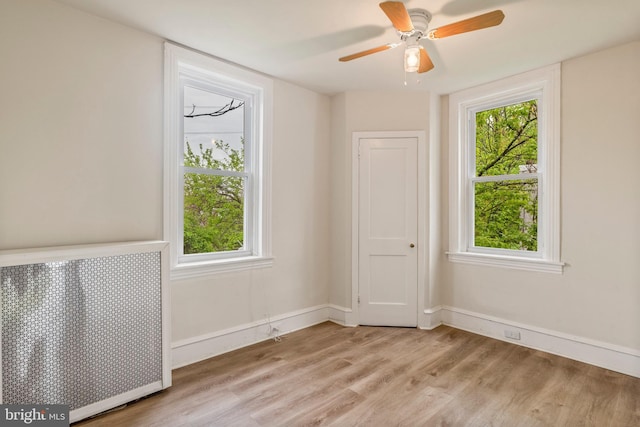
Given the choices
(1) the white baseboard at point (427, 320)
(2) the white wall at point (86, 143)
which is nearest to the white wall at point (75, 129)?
(2) the white wall at point (86, 143)

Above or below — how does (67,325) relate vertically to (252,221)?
below

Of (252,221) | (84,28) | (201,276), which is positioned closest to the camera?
(84,28)

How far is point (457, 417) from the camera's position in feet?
6.89

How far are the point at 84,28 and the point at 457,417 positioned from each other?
3487 mm

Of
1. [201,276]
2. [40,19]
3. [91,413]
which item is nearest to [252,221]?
[201,276]

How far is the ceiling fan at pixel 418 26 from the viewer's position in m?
1.76

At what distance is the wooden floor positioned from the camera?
6.84ft

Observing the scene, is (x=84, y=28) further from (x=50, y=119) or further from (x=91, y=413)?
(x=91, y=413)

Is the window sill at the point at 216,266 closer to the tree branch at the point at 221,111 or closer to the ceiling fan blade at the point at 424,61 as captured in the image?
the tree branch at the point at 221,111

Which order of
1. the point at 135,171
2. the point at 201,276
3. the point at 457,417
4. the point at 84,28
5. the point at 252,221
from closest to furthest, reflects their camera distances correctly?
the point at 457,417 < the point at 84,28 < the point at 135,171 < the point at 201,276 < the point at 252,221

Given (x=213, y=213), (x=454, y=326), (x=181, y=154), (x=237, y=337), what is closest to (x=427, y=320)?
(x=454, y=326)

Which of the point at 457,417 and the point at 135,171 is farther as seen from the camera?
the point at 135,171

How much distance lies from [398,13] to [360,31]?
75cm

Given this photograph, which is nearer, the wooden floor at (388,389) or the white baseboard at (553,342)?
the wooden floor at (388,389)
